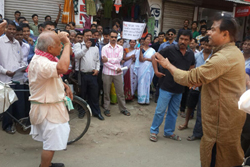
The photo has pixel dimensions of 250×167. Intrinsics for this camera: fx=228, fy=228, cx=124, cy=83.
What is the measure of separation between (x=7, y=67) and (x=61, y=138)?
6.81 feet

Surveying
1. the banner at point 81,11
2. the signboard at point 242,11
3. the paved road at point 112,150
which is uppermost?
the signboard at point 242,11

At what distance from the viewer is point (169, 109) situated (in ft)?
13.6

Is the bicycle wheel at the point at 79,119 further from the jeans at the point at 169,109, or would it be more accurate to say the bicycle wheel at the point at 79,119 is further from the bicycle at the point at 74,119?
the jeans at the point at 169,109

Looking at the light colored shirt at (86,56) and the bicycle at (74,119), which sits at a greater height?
the light colored shirt at (86,56)

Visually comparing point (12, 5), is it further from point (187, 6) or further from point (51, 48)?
point (187, 6)

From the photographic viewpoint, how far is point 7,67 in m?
3.91

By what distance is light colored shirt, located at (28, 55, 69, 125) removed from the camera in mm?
2383

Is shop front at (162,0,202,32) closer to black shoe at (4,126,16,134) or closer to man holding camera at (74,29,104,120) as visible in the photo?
man holding camera at (74,29,104,120)

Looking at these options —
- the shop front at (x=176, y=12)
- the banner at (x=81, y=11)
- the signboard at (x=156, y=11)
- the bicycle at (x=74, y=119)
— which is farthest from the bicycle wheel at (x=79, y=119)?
the shop front at (x=176, y=12)

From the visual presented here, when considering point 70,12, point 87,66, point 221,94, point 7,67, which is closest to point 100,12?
point 70,12

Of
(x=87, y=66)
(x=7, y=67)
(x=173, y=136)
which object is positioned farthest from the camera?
(x=87, y=66)

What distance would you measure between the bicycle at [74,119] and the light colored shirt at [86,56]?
3.40 feet

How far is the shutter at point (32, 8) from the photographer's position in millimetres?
7176

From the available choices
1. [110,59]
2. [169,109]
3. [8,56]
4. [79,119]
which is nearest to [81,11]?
[110,59]
